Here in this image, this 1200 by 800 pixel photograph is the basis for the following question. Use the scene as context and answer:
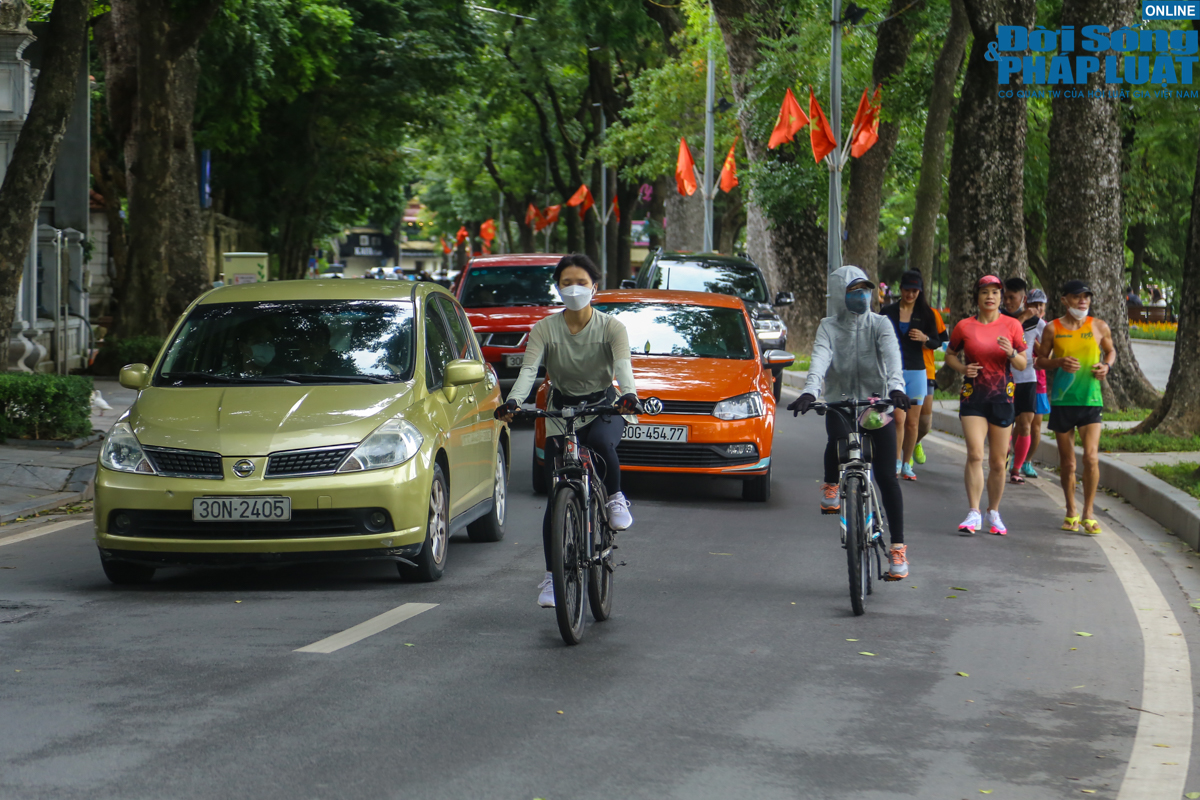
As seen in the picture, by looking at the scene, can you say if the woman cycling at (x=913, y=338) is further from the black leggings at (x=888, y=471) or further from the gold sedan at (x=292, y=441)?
the gold sedan at (x=292, y=441)

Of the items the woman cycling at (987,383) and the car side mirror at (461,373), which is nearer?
the car side mirror at (461,373)

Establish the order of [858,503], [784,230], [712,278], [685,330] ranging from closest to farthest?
1. [858,503]
2. [685,330]
3. [712,278]
4. [784,230]

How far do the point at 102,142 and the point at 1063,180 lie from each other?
22.0 m

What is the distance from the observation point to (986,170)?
64.3 feet

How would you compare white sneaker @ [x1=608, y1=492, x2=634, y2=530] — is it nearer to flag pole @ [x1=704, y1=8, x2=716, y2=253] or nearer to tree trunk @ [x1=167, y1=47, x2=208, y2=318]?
tree trunk @ [x1=167, y1=47, x2=208, y2=318]

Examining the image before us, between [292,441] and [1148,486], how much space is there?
7.12 metres

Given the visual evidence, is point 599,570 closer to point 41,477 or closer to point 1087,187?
point 41,477

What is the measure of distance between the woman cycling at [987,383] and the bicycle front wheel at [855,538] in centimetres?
281

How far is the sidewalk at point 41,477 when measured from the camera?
10789mm

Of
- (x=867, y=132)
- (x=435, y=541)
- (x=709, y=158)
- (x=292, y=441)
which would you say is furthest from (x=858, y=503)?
(x=709, y=158)

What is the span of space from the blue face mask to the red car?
31.9 ft

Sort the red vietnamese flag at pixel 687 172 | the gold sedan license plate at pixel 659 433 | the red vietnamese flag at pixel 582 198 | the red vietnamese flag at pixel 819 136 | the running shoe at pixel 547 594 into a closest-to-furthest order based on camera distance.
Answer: the running shoe at pixel 547 594 < the gold sedan license plate at pixel 659 433 < the red vietnamese flag at pixel 819 136 < the red vietnamese flag at pixel 687 172 < the red vietnamese flag at pixel 582 198

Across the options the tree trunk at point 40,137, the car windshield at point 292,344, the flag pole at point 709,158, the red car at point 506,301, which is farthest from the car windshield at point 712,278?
the flag pole at point 709,158

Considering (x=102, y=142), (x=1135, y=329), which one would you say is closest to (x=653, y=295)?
(x=102, y=142)
